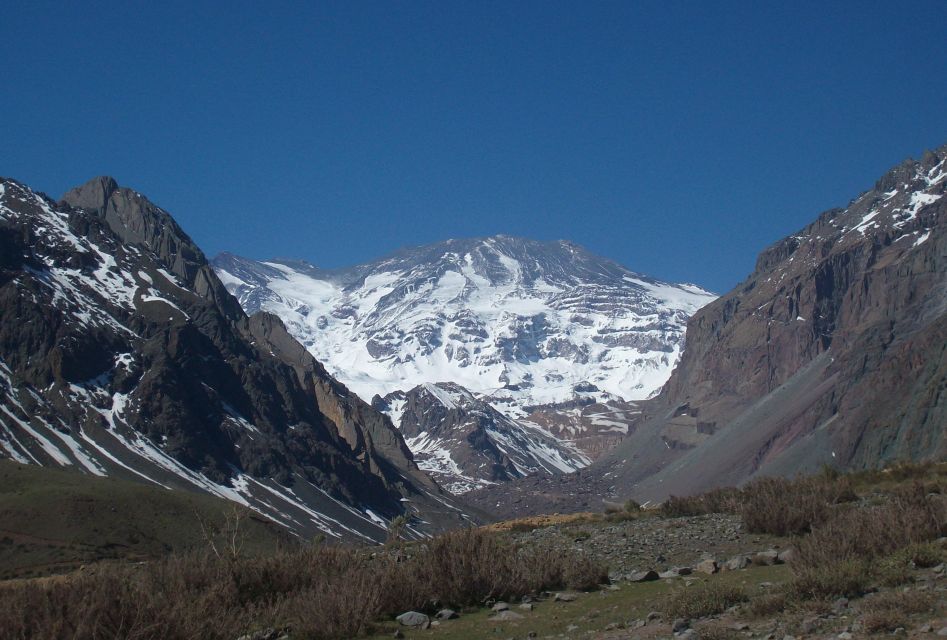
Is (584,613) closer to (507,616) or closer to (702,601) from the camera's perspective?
(507,616)

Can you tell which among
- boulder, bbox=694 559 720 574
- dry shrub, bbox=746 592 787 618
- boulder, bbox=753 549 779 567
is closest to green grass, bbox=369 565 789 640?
boulder, bbox=694 559 720 574

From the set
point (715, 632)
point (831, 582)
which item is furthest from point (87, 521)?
point (715, 632)

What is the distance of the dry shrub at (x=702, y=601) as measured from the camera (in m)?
15.4

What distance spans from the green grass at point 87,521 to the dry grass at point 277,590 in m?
66.0

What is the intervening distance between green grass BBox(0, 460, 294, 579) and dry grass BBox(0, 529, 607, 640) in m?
66.0

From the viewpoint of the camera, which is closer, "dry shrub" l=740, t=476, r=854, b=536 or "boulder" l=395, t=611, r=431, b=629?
"boulder" l=395, t=611, r=431, b=629

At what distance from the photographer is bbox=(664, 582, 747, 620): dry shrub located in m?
15.4

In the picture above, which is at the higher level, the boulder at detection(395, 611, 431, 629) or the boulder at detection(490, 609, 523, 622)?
the boulder at detection(490, 609, 523, 622)

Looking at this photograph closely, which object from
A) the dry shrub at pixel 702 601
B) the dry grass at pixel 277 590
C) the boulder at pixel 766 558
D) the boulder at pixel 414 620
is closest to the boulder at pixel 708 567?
the boulder at pixel 766 558

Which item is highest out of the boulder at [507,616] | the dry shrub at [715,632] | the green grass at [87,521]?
the dry shrub at [715,632]

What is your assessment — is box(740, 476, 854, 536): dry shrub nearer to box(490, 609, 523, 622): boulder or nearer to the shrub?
the shrub

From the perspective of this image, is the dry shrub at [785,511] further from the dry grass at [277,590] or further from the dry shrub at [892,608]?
the dry shrub at [892,608]

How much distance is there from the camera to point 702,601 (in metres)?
15.5

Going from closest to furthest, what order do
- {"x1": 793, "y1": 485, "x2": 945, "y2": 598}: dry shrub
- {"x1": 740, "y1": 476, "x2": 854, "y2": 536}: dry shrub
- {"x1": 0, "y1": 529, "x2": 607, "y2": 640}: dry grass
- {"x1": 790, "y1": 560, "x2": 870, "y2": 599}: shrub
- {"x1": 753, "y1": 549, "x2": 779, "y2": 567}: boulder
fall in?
{"x1": 0, "y1": 529, "x2": 607, "y2": 640}: dry grass < {"x1": 790, "y1": 560, "x2": 870, "y2": 599}: shrub < {"x1": 793, "y1": 485, "x2": 945, "y2": 598}: dry shrub < {"x1": 753, "y1": 549, "x2": 779, "y2": 567}: boulder < {"x1": 740, "y1": 476, "x2": 854, "y2": 536}: dry shrub
